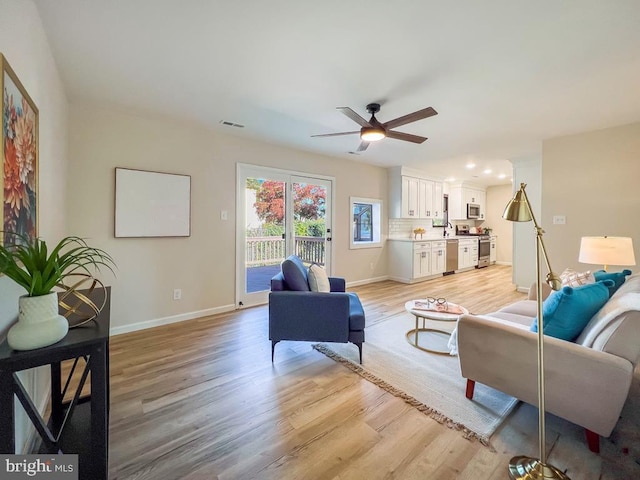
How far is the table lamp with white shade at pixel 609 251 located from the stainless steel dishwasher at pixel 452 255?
13.1 feet

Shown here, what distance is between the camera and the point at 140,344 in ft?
9.50

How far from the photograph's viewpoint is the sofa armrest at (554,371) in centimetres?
142

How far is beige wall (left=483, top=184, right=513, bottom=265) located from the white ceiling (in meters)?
5.28

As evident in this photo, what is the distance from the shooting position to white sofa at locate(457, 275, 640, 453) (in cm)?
141

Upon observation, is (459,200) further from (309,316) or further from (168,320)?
(168,320)

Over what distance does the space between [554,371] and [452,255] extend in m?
5.72

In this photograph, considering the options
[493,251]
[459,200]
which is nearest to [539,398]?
[459,200]

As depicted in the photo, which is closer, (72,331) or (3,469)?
(3,469)

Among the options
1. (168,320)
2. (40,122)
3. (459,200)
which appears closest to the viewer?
(40,122)

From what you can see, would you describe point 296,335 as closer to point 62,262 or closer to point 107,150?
point 62,262

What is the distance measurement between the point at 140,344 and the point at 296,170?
3.19 metres

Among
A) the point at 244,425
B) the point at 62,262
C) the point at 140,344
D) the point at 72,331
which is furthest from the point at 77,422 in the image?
the point at 140,344

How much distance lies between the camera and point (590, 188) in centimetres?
384

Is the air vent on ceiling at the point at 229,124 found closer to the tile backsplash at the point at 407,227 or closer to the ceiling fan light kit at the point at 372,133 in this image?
the ceiling fan light kit at the point at 372,133
